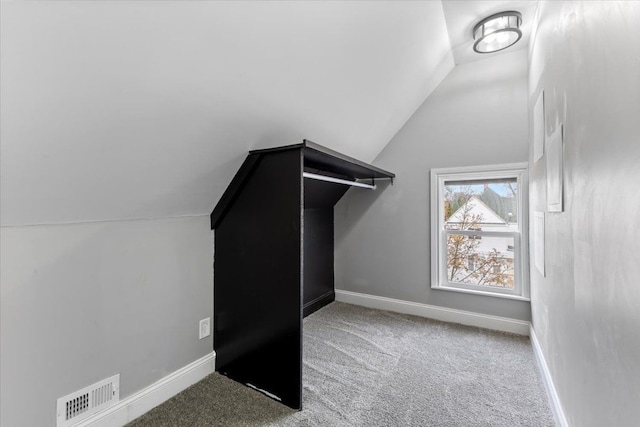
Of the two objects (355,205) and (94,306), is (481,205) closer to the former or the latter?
(355,205)

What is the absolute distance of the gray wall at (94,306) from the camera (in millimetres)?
1314

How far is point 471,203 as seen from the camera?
319cm

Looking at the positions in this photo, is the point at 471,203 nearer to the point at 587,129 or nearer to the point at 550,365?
the point at 550,365

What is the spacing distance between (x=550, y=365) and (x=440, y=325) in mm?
1207

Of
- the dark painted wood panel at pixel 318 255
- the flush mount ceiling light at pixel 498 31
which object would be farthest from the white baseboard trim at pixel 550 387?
the flush mount ceiling light at pixel 498 31

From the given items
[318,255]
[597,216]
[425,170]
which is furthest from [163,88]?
[425,170]

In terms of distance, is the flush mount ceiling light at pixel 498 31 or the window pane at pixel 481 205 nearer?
the flush mount ceiling light at pixel 498 31

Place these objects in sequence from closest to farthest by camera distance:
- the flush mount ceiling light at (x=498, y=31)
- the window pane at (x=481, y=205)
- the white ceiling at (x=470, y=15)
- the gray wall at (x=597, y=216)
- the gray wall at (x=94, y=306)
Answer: the gray wall at (x=597, y=216) < the gray wall at (x=94, y=306) < the white ceiling at (x=470, y=15) < the flush mount ceiling light at (x=498, y=31) < the window pane at (x=481, y=205)

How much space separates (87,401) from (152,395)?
352 millimetres

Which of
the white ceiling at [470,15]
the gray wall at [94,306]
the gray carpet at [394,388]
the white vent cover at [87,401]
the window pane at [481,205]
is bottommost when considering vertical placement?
the gray carpet at [394,388]

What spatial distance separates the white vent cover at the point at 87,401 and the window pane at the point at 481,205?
3160 mm

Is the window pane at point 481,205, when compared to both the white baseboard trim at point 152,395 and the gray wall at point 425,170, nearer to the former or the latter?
the gray wall at point 425,170

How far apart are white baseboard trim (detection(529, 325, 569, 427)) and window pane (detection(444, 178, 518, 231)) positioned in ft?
3.53

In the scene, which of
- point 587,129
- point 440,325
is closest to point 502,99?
point 587,129
